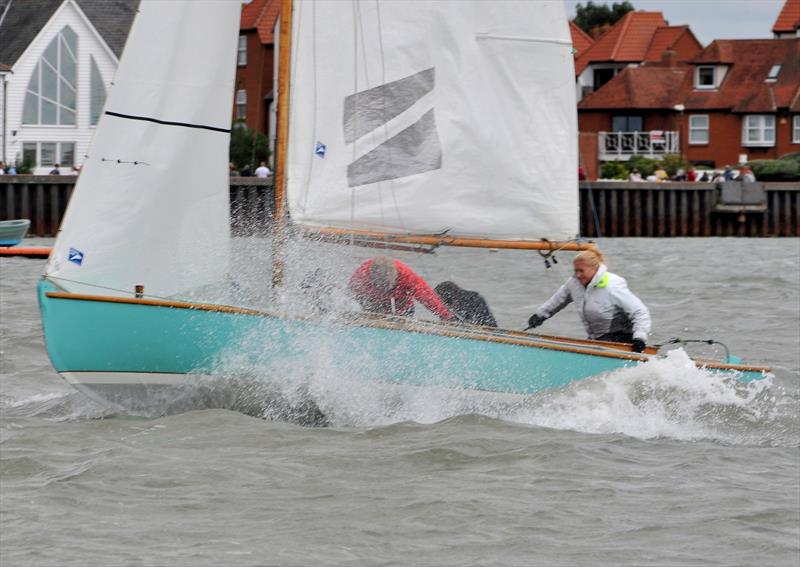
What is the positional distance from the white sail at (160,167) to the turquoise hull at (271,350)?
337 mm

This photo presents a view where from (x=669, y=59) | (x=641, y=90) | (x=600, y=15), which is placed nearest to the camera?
(x=641, y=90)

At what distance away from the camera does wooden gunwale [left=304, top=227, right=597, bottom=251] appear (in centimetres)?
1082

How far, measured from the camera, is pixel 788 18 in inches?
2500

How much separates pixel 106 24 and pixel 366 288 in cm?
3980

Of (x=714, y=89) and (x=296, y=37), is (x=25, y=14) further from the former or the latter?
(x=296, y=37)

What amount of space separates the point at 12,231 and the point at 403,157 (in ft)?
60.2

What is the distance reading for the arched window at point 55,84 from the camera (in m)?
46.2

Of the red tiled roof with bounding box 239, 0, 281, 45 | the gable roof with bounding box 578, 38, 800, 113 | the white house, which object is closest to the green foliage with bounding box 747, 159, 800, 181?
the gable roof with bounding box 578, 38, 800, 113

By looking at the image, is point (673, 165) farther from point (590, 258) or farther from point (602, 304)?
point (590, 258)

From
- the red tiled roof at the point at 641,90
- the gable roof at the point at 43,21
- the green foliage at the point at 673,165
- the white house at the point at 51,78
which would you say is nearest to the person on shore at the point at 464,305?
the white house at the point at 51,78

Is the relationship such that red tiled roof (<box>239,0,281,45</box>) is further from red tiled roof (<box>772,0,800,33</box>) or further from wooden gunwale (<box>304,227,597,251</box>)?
wooden gunwale (<box>304,227,597,251</box>)

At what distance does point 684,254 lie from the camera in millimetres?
32438

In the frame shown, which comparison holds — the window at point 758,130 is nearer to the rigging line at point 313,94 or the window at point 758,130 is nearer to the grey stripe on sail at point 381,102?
the grey stripe on sail at point 381,102

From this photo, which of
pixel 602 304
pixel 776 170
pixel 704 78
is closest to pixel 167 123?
pixel 602 304
